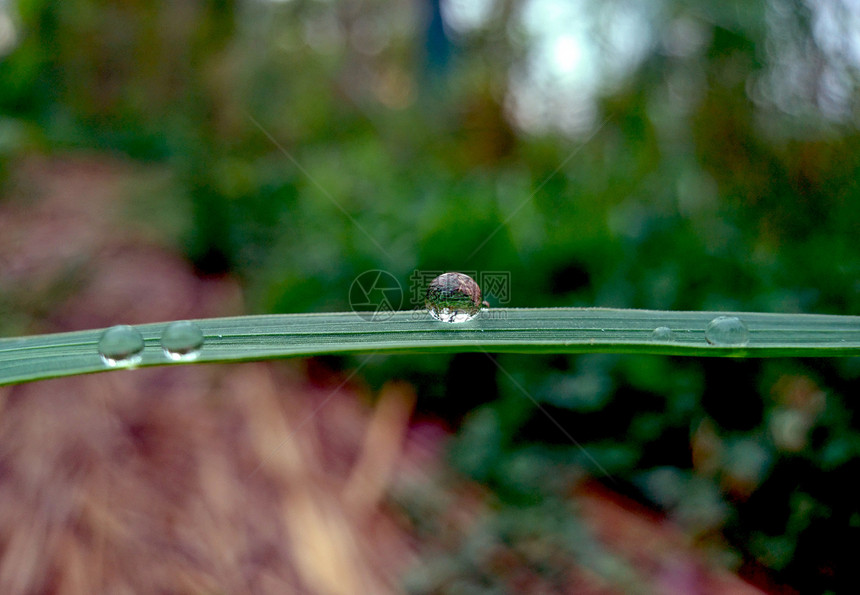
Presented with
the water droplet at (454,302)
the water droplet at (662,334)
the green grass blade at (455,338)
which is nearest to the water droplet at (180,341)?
the green grass blade at (455,338)

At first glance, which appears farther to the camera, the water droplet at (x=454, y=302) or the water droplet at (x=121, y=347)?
the water droplet at (x=454, y=302)

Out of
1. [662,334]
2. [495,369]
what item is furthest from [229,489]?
[662,334]

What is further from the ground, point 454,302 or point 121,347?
point 454,302

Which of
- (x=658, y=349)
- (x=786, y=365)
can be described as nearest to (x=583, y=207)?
(x=786, y=365)

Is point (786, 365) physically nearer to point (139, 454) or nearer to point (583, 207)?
point (583, 207)

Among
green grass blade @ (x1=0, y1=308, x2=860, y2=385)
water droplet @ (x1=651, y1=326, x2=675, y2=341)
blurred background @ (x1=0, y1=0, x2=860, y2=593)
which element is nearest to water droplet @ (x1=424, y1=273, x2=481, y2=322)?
green grass blade @ (x1=0, y1=308, x2=860, y2=385)

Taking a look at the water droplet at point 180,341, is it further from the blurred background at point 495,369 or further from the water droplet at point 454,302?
the blurred background at point 495,369
